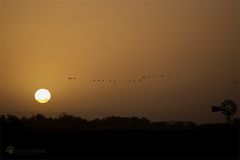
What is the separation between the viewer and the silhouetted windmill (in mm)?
5395

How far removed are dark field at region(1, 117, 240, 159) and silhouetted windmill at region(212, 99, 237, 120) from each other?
0.24m

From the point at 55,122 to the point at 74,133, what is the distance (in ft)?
1.29

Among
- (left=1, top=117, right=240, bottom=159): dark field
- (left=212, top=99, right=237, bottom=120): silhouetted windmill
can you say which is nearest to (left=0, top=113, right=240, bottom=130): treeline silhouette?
(left=1, top=117, right=240, bottom=159): dark field

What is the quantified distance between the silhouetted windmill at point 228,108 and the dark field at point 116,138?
0.77 feet

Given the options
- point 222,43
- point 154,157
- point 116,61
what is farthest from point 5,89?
point 222,43

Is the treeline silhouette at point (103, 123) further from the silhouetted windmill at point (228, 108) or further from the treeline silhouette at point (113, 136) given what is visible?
the silhouetted windmill at point (228, 108)

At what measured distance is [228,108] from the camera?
5402 mm

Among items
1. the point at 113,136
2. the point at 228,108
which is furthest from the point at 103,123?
the point at 228,108

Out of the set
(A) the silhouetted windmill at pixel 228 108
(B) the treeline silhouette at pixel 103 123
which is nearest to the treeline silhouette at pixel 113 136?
(B) the treeline silhouette at pixel 103 123

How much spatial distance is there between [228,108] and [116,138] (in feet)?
6.77

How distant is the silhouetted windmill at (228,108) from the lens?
212 inches

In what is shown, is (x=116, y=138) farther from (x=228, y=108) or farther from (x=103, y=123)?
(x=228, y=108)

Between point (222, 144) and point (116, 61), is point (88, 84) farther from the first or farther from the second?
point (222, 144)

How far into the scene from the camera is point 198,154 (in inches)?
204
